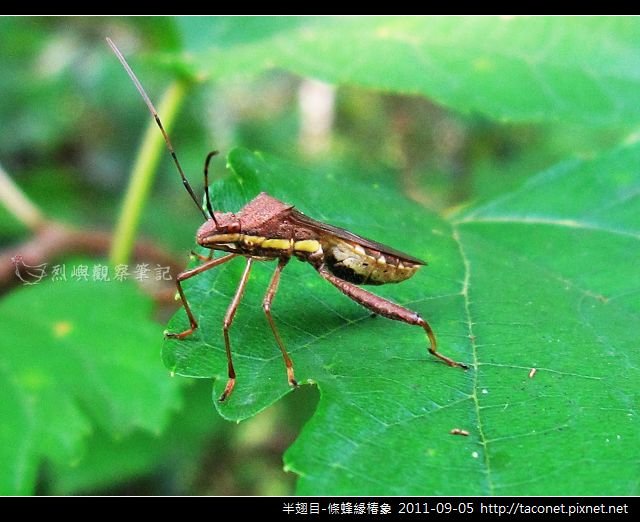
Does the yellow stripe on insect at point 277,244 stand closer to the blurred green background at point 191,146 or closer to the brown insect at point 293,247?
the brown insect at point 293,247

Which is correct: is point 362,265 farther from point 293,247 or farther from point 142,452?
point 142,452

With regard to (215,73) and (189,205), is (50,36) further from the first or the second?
(215,73)

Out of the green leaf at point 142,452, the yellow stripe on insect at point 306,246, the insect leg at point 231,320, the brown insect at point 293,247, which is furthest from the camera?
the green leaf at point 142,452

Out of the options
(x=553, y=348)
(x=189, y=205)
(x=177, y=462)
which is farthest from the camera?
(x=189, y=205)
